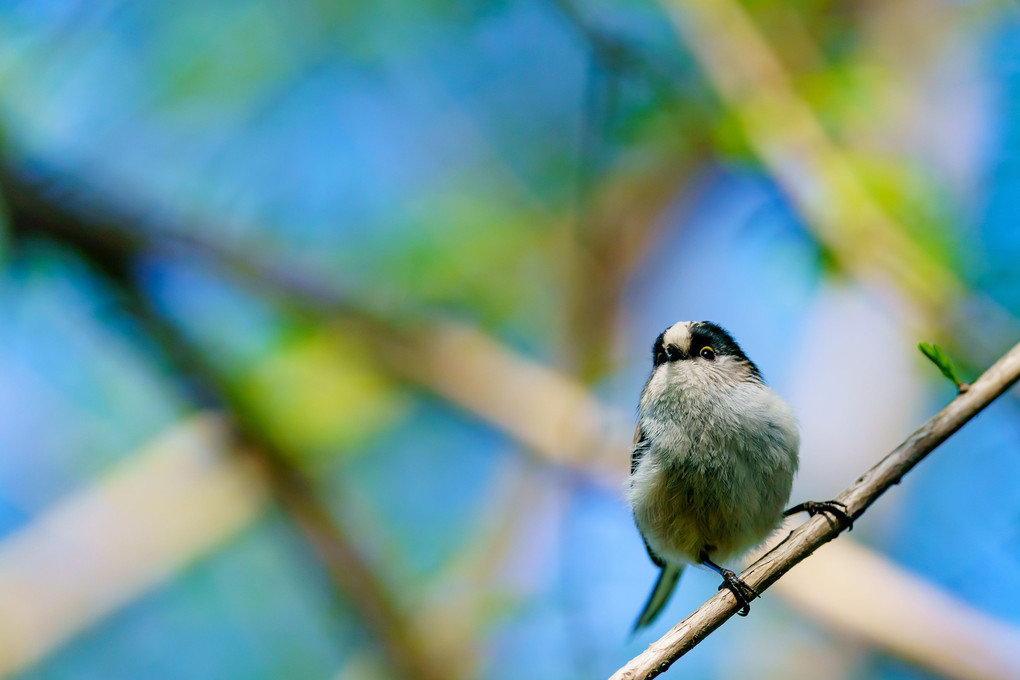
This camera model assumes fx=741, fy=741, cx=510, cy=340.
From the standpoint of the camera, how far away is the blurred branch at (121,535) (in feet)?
14.8

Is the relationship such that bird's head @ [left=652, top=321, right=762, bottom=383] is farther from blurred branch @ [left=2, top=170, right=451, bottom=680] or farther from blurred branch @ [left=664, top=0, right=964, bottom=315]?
blurred branch @ [left=2, top=170, right=451, bottom=680]

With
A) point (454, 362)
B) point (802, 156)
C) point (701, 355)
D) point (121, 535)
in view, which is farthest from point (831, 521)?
point (121, 535)

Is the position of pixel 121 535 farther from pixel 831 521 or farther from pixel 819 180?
pixel 819 180

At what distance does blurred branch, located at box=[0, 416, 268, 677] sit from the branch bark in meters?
3.84

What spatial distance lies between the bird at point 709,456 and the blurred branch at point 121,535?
3276 millimetres

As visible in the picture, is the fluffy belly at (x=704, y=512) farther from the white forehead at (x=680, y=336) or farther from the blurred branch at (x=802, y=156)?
the blurred branch at (x=802, y=156)

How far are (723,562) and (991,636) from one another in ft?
4.68

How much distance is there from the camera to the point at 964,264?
3.69m

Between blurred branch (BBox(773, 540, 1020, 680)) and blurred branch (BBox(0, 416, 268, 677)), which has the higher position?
blurred branch (BBox(0, 416, 268, 677))

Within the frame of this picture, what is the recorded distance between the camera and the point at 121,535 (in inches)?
189

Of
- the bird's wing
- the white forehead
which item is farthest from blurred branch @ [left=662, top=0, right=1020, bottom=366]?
the bird's wing

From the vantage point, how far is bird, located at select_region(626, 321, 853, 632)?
2.63m

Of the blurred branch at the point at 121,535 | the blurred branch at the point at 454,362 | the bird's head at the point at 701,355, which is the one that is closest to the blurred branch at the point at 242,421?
the blurred branch at the point at 454,362

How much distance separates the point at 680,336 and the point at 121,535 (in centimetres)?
392
